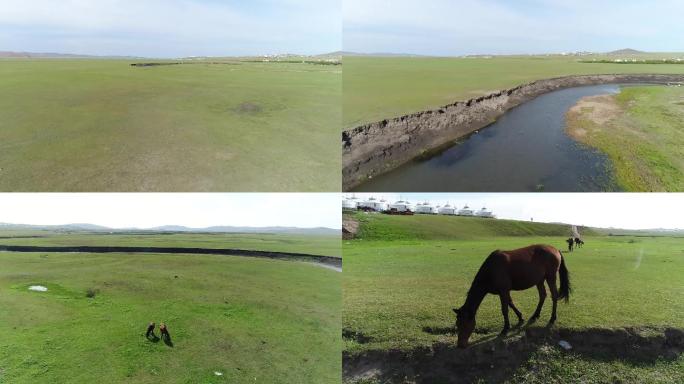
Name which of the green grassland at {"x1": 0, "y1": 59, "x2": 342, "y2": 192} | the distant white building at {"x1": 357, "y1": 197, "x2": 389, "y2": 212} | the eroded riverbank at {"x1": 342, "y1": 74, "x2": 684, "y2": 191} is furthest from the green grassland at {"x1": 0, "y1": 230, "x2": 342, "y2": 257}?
the green grassland at {"x1": 0, "y1": 59, "x2": 342, "y2": 192}

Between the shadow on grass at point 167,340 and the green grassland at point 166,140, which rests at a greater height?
the green grassland at point 166,140

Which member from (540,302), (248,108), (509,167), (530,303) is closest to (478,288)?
(540,302)

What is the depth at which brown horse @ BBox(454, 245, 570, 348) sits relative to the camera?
8.66 m

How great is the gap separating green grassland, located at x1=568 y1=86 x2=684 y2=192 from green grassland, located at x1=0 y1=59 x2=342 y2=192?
1214cm

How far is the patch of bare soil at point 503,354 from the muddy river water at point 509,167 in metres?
5.97

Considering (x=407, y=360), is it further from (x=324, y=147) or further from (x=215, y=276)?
(x=215, y=276)

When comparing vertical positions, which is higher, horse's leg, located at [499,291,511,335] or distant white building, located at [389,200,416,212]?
horse's leg, located at [499,291,511,335]

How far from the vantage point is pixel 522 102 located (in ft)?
96.2

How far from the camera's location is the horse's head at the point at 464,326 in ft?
28.2

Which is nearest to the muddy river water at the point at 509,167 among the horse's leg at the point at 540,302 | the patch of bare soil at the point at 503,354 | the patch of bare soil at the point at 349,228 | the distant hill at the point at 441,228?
the horse's leg at the point at 540,302

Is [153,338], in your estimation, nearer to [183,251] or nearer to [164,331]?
[164,331]

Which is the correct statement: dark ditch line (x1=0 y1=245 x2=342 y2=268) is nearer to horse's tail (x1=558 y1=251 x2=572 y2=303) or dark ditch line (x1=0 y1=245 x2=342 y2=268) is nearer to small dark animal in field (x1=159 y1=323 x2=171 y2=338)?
small dark animal in field (x1=159 y1=323 x2=171 y2=338)

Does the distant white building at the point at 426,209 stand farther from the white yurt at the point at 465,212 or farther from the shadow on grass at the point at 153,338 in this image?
the shadow on grass at the point at 153,338

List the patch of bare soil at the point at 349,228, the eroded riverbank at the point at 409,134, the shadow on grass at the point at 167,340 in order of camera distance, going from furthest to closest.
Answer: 1. the patch of bare soil at the point at 349,228
2. the eroded riverbank at the point at 409,134
3. the shadow on grass at the point at 167,340
